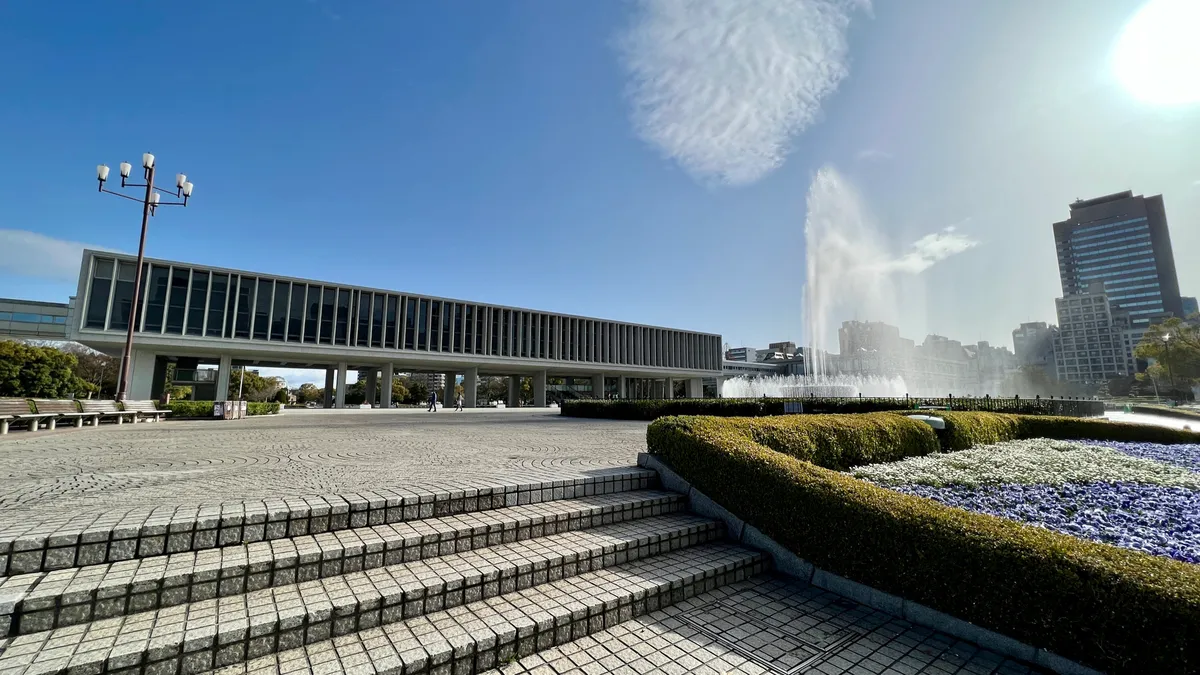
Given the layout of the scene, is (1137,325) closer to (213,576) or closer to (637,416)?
(637,416)

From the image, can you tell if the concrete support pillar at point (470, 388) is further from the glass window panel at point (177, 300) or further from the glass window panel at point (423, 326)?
the glass window panel at point (177, 300)

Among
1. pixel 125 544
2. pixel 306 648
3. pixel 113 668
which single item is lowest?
pixel 306 648

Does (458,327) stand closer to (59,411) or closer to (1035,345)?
(59,411)

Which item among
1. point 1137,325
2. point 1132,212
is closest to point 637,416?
point 1137,325

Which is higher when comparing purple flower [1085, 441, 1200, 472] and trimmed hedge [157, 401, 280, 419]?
trimmed hedge [157, 401, 280, 419]

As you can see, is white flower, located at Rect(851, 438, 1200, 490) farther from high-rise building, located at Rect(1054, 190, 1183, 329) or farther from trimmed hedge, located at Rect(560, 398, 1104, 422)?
high-rise building, located at Rect(1054, 190, 1183, 329)

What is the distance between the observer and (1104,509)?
5117 millimetres

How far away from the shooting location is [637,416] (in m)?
22.4

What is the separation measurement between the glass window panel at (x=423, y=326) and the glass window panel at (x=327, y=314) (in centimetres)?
717

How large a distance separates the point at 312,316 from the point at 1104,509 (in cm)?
4484

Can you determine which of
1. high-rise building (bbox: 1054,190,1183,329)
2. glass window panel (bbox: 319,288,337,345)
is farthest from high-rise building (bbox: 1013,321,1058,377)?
glass window panel (bbox: 319,288,337,345)

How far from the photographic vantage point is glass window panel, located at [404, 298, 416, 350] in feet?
143

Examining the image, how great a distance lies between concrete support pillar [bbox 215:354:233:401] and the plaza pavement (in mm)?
38264

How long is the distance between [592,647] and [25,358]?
1826 inches
